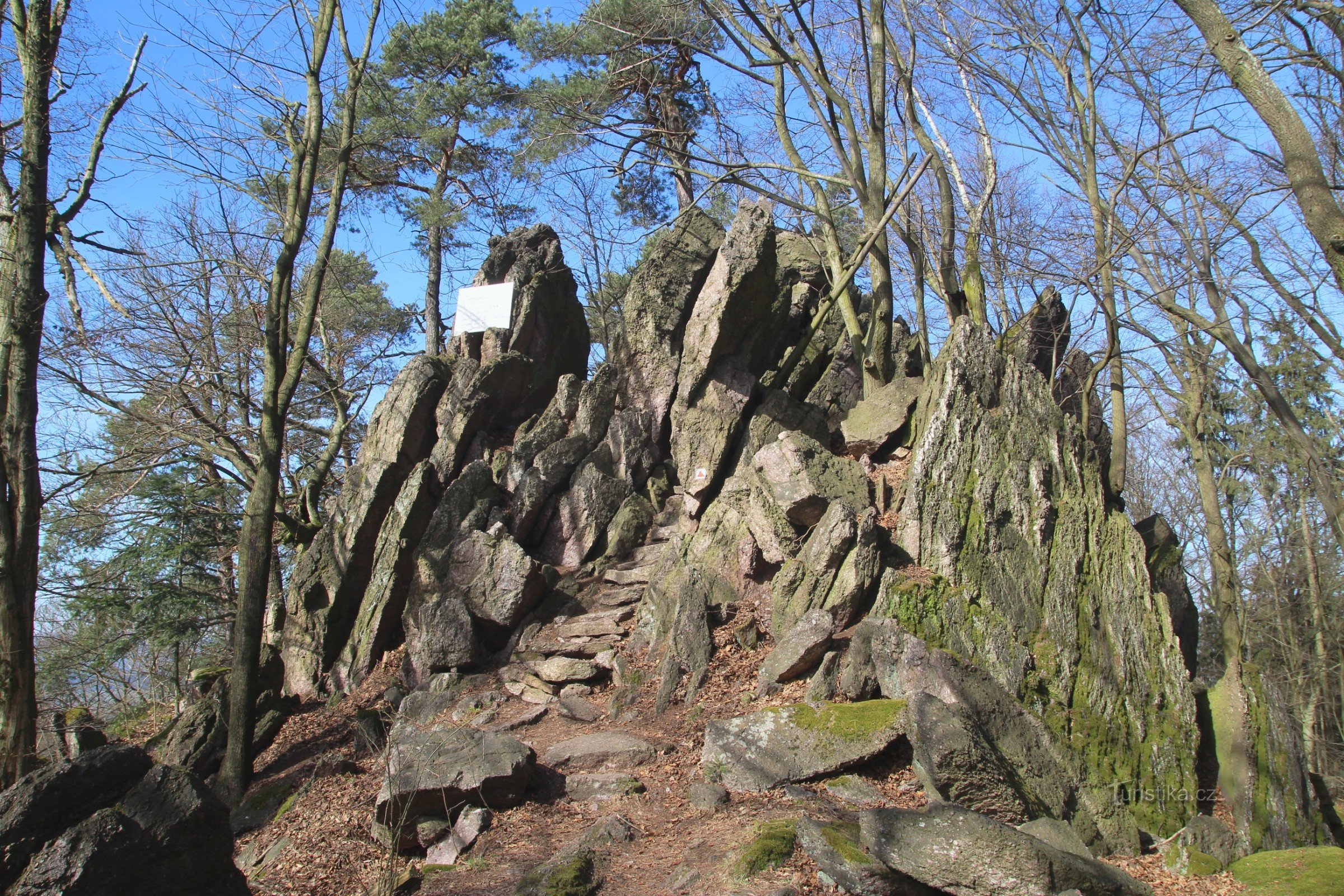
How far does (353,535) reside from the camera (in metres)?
11.6

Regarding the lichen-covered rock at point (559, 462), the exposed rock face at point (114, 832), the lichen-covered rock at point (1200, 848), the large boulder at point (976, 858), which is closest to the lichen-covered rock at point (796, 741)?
the large boulder at point (976, 858)

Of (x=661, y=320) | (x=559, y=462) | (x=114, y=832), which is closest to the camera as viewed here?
(x=114, y=832)

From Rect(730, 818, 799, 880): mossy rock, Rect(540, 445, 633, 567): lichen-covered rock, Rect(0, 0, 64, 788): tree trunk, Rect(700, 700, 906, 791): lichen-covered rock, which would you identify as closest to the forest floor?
Rect(730, 818, 799, 880): mossy rock

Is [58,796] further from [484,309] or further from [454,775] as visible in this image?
[484,309]

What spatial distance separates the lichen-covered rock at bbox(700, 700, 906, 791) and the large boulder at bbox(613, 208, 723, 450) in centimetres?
610

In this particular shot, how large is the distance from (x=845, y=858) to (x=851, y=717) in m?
1.77

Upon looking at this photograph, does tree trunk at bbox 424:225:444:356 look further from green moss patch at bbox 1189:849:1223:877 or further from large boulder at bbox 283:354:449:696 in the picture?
green moss patch at bbox 1189:849:1223:877

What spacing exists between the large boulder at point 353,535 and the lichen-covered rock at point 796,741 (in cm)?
629

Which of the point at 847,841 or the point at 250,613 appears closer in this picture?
the point at 847,841

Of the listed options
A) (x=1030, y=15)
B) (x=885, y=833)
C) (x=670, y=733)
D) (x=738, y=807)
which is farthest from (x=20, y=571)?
(x=1030, y=15)

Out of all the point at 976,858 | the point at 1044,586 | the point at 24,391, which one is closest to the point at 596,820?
the point at 976,858

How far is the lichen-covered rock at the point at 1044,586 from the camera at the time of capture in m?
7.06

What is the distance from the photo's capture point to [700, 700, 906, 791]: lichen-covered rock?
6.65 metres

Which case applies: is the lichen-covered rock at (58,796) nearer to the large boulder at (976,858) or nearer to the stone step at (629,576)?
the large boulder at (976,858)
